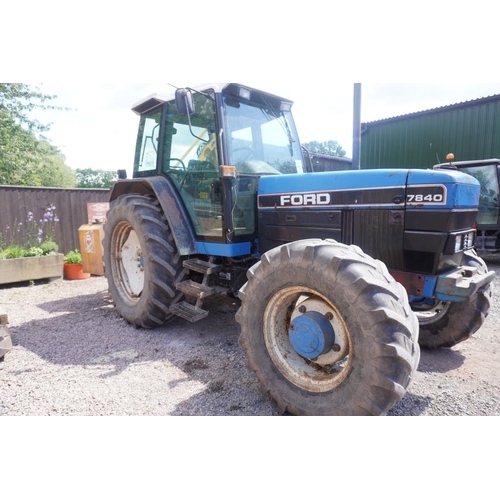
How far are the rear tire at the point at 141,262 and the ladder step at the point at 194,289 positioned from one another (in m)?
0.11

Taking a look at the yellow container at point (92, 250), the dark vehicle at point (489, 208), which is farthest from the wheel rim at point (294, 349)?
the dark vehicle at point (489, 208)

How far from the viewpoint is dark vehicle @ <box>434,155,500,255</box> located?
8.05 metres

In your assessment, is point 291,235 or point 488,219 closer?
point 291,235

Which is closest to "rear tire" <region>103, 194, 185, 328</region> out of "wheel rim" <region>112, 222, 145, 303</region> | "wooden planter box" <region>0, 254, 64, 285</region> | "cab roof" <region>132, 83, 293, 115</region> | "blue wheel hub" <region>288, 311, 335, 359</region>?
"wheel rim" <region>112, 222, 145, 303</region>

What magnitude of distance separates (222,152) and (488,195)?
7.01 meters

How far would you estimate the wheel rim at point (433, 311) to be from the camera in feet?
11.2

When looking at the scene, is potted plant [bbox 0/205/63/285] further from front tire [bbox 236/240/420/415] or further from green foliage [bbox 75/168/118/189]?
green foliage [bbox 75/168/118/189]

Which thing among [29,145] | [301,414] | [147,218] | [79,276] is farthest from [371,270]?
[29,145]

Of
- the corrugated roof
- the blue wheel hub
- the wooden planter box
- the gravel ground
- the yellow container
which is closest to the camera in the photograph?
the blue wheel hub

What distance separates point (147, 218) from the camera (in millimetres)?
3971

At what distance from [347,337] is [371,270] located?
43 centimetres

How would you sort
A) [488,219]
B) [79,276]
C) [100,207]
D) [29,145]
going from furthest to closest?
[29,145], [100,207], [488,219], [79,276]

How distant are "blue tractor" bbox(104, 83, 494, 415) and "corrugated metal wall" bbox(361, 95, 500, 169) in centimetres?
779

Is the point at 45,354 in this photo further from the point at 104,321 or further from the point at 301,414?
the point at 301,414
